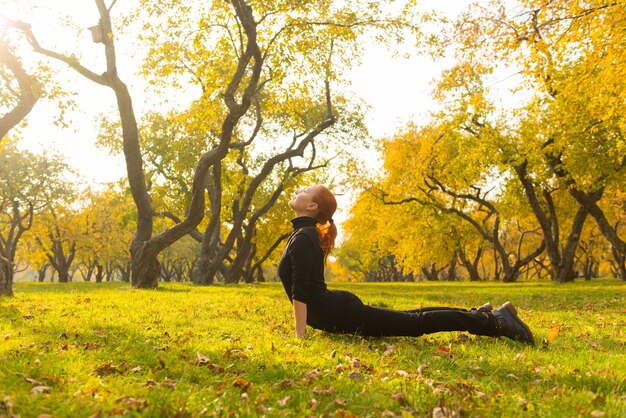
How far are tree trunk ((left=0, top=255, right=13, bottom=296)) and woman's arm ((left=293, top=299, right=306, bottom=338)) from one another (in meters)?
9.10

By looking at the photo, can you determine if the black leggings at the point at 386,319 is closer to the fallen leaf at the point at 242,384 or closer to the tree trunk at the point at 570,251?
the fallen leaf at the point at 242,384

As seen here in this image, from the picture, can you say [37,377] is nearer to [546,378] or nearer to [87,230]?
[546,378]

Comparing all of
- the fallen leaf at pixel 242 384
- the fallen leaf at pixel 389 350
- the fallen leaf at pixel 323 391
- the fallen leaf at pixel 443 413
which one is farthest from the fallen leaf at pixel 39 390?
the fallen leaf at pixel 389 350

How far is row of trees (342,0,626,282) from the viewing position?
47.5 feet

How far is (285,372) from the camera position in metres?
5.09

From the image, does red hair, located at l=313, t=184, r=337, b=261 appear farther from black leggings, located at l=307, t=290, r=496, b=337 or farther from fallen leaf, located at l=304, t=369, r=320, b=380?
fallen leaf, located at l=304, t=369, r=320, b=380

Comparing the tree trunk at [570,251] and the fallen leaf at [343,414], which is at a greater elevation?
the tree trunk at [570,251]

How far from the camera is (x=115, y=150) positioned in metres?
34.9

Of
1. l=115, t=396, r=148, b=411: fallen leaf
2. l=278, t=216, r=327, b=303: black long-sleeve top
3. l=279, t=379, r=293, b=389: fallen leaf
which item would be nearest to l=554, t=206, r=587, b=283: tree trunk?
l=278, t=216, r=327, b=303: black long-sleeve top

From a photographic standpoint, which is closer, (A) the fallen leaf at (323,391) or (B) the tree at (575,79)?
(A) the fallen leaf at (323,391)

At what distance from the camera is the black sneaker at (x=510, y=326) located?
266 inches

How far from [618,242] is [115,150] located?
31289 millimetres

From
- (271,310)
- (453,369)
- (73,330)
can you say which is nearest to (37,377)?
(73,330)

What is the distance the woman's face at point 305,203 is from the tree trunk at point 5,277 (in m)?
8.92
